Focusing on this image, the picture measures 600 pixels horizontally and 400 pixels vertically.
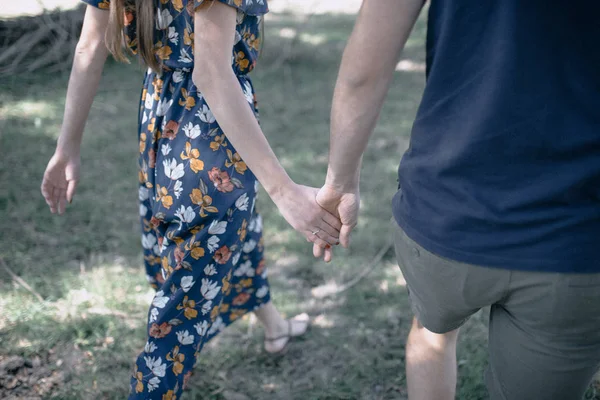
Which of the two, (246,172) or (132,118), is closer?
(246,172)

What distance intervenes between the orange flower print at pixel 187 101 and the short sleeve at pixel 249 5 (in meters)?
0.28

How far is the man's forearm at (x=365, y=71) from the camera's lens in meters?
1.19

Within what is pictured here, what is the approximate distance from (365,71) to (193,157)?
2.09 ft

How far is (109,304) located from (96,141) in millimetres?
1946

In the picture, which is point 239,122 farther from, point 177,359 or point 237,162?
point 177,359

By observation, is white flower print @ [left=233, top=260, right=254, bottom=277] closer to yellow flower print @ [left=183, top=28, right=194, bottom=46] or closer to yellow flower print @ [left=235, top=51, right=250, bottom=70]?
yellow flower print @ [left=235, top=51, right=250, bottom=70]

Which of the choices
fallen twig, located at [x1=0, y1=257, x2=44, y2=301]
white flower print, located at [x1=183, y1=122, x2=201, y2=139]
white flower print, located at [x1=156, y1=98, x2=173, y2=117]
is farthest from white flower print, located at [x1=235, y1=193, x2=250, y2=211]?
fallen twig, located at [x1=0, y1=257, x2=44, y2=301]

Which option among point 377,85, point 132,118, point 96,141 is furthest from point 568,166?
point 132,118

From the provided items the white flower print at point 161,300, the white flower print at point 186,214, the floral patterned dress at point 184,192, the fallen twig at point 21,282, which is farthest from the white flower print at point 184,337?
the fallen twig at point 21,282

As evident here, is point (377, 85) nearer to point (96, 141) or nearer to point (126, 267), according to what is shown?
point (126, 267)

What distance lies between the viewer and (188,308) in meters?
1.83

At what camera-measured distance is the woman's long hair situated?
5.47ft

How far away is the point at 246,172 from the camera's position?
181 cm

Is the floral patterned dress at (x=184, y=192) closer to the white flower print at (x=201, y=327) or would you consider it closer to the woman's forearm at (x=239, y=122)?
the white flower print at (x=201, y=327)
